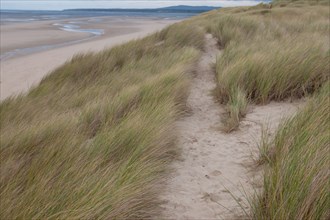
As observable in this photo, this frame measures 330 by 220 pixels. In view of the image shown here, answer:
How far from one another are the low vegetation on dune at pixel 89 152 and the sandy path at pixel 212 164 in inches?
6.4

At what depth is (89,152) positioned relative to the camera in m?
2.09

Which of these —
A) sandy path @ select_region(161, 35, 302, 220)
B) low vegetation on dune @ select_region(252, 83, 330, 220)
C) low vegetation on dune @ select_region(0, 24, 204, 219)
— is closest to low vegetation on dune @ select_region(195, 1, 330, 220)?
low vegetation on dune @ select_region(252, 83, 330, 220)

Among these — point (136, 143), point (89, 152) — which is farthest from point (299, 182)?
point (89, 152)

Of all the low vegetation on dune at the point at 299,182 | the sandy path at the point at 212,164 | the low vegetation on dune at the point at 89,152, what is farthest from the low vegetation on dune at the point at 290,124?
the low vegetation on dune at the point at 89,152

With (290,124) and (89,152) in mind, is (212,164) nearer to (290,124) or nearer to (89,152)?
(290,124)

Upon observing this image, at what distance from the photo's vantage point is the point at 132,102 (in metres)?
3.36

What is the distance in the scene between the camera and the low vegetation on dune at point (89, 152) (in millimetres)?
1521

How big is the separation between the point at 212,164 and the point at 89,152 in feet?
3.24

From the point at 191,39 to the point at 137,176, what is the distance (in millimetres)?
6220

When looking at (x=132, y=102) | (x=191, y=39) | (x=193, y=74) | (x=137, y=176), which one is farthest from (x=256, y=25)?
(x=137, y=176)

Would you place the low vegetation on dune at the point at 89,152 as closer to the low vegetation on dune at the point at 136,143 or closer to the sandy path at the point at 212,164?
the low vegetation on dune at the point at 136,143

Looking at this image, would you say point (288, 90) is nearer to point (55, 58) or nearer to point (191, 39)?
point (191, 39)

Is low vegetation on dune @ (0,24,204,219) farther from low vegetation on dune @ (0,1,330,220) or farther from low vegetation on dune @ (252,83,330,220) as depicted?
low vegetation on dune @ (252,83,330,220)

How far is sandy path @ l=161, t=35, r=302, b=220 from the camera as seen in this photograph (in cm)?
Result: 182
